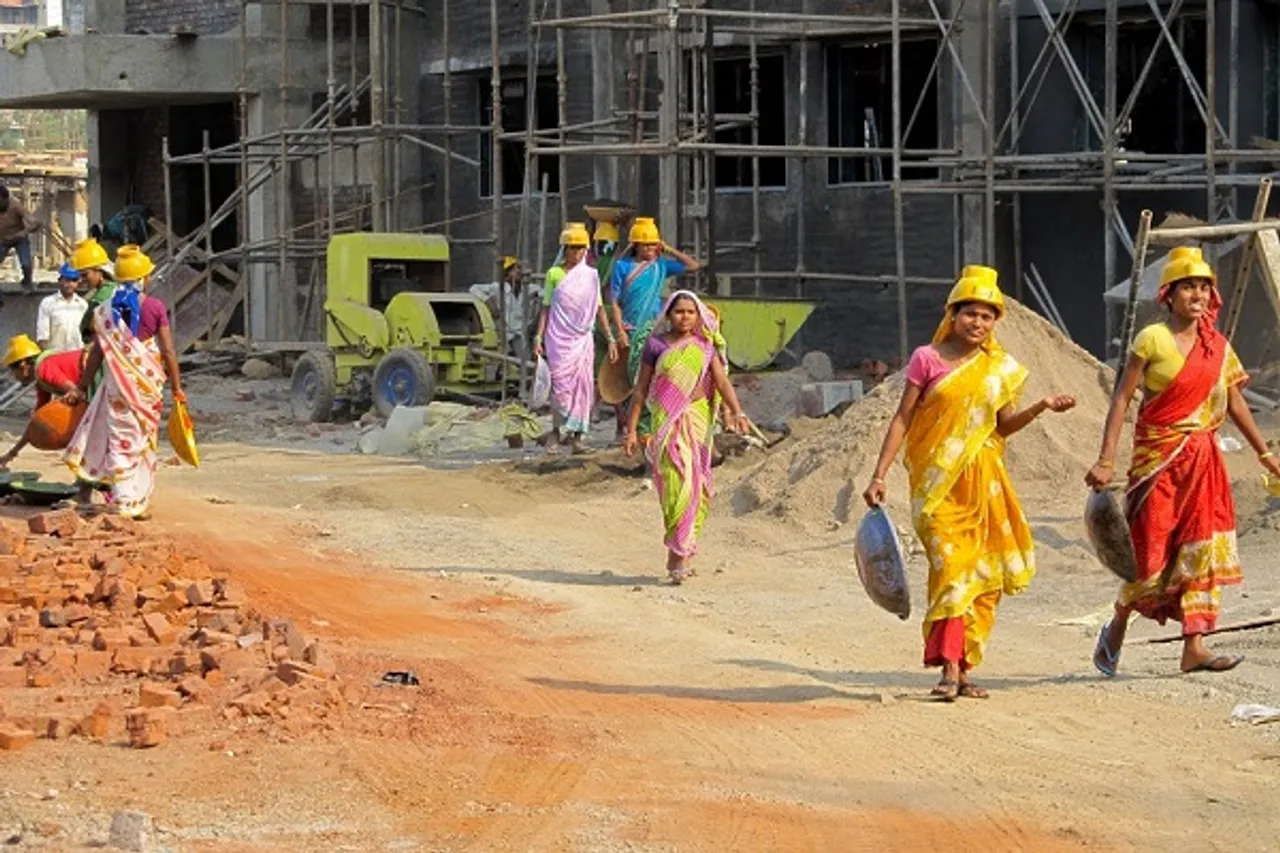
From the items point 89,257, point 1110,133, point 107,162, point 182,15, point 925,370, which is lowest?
point 925,370

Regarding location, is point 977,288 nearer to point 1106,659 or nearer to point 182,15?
point 1106,659

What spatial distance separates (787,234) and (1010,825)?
16341mm

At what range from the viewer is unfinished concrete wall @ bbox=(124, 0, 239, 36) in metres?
28.9

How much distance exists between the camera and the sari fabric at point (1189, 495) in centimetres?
881

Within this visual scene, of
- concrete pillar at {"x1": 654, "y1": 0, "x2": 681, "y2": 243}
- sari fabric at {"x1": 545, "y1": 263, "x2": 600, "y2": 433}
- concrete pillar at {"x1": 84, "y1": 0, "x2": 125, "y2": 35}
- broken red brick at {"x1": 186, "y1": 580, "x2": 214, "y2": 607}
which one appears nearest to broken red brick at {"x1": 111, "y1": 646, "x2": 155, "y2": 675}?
broken red brick at {"x1": 186, "y1": 580, "x2": 214, "y2": 607}

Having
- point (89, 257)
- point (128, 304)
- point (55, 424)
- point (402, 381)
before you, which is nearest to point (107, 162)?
point (402, 381)

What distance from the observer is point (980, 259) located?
2058 centimetres

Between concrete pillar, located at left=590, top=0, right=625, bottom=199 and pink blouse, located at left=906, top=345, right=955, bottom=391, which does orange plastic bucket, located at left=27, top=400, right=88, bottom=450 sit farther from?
concrete pillar, located at left=590, top=0, right=625, bottom=199

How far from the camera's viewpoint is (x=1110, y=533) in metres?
8.69

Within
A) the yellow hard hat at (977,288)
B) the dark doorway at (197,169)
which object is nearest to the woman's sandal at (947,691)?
the yellow hard hat at (977,288)

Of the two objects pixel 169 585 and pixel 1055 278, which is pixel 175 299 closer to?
pixel 1055 278

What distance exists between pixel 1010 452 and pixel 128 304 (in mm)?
5145

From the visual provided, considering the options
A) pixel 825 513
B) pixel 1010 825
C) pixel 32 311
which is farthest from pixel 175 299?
pixel 1010 825

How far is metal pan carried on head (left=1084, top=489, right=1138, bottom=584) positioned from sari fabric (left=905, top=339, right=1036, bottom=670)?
291 mm
